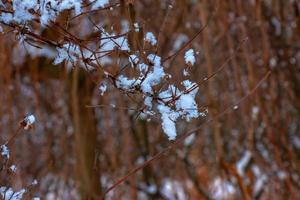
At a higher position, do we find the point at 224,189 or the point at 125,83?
the point at 224,189

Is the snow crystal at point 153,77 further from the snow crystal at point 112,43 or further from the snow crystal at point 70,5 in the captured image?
the snow crystal at point 70,5

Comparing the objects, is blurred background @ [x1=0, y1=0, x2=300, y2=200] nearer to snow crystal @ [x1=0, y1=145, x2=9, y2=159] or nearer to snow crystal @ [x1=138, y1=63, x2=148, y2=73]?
snow crystal @ [x1=0, y1=145, x2=9, y2=159]

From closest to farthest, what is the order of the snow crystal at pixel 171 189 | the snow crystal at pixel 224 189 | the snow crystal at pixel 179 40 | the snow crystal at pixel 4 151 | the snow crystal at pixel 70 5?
the snow crystal at pixel 70 5, the snow crystal at pixel 4 151, the snow crystal at pixel 224 189, the snow crystal at pixel 179 40, the snow crystal at pixel 171 189

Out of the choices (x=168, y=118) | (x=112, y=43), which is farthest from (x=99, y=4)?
(x=168, y=118)

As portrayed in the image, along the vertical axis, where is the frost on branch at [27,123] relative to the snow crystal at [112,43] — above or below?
below

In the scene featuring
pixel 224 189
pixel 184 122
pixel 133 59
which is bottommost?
pixel 133 59

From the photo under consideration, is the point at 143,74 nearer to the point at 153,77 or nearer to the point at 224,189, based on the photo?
the point at 153,77

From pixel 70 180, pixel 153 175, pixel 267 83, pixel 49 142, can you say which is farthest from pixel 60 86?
pixel 267 83

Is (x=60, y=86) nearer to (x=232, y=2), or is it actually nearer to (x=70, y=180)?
(x=70, y=180)

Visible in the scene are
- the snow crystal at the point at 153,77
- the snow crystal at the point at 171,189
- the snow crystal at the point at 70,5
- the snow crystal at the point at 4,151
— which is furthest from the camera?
the snow crystal at the point at 171,189

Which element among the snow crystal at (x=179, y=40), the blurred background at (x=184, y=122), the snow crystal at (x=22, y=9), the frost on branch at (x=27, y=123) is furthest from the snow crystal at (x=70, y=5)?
the snow crystal at (x=179, y=40)

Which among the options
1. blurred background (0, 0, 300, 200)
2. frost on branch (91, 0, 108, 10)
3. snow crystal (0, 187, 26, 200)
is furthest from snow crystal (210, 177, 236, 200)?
frost on branch (91, 0, 108, 10)
